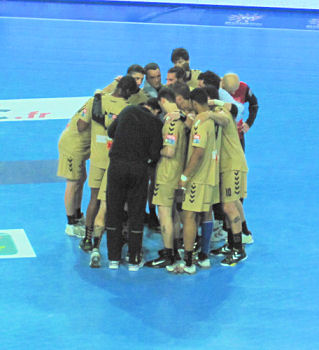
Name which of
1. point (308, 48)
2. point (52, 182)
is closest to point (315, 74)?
point (308, 48)

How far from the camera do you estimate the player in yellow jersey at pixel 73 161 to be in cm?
868

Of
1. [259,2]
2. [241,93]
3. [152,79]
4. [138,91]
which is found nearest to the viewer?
[138,91]

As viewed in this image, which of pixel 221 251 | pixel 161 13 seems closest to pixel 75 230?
pixel 221 251

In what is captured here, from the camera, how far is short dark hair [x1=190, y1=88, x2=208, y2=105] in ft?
25.3

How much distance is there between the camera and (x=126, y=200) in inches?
319

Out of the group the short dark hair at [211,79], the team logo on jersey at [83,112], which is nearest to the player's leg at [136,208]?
the team logo on jersey at [83,112]

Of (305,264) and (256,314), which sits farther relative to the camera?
(305,264)

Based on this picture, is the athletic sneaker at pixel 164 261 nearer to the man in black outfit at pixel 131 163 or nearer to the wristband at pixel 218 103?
the man in black outfit at pixel 131 163

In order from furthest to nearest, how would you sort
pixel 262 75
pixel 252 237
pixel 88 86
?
1. pixel 262 75
2. pixel 88 86
3. pixel 252 237

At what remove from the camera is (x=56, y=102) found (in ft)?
47.1

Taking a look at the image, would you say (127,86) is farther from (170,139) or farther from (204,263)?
(204,263)

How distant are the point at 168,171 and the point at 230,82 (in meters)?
1.61

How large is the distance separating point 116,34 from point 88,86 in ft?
19.3

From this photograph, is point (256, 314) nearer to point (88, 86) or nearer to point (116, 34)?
point (88, 86)
